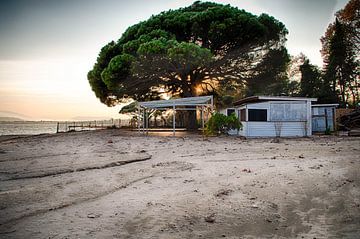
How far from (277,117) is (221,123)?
3.68 meters

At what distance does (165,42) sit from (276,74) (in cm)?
1043

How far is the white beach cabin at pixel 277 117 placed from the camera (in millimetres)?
16078

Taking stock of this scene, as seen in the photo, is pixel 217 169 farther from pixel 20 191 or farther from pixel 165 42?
pixel 165 42

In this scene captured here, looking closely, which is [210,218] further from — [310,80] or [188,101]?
[310,80]

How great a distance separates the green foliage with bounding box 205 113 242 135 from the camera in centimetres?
1559

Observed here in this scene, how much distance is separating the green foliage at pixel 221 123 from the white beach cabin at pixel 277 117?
35.6 inches

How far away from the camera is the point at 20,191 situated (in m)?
4.30

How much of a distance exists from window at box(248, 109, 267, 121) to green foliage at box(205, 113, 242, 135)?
3.37 feet

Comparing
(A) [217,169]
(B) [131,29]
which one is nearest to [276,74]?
(B) [131,29]

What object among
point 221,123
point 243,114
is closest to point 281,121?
point 243,114

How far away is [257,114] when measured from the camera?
16109 millimetres

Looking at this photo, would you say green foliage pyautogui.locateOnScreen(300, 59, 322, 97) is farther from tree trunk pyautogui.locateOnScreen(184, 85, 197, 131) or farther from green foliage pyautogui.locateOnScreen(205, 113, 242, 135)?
green foliage pyautogui.locateOnScreen(205, 113, 242, 135)

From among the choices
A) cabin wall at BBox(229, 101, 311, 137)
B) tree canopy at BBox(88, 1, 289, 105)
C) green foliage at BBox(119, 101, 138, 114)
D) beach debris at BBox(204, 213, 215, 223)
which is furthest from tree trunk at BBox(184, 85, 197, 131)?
beach debris at BBox(204, 213, 215, 223)

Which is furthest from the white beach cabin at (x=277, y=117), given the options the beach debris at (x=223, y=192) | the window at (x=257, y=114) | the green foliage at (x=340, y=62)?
the green foliage at (x=340, y=62)
